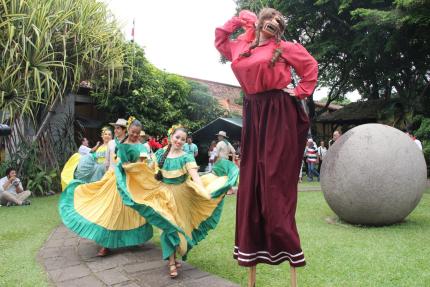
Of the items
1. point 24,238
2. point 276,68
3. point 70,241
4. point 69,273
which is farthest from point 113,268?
point 276,68

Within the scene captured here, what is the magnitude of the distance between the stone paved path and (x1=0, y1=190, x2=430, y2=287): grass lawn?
0.57 ft

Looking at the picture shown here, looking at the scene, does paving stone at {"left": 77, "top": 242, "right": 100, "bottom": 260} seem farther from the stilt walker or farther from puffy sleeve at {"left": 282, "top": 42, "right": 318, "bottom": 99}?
puffy sleeve at {"left": 282, "top": 42, "right": 318, "bottom": 99}

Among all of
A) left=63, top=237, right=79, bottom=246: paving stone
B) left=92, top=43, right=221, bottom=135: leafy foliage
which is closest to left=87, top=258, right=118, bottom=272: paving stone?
left=63, top=237, right=79, bottom=246: paving stone

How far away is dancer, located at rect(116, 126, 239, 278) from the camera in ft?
13.2

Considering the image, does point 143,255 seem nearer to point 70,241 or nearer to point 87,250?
point 87,250

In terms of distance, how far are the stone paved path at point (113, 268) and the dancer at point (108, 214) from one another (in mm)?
218

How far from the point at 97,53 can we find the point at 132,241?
7719 millimetres

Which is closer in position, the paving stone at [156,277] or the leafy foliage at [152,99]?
the paving stone at [156,277]

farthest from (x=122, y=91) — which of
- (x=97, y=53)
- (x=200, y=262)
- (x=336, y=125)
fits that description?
(x=336, y=125)

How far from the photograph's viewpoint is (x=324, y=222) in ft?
21.7

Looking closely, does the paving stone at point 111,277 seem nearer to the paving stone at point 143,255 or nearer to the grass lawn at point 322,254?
the paving stone at point 143,255

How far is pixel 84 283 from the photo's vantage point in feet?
A: 12.9

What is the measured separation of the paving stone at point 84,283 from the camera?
3.87 metres

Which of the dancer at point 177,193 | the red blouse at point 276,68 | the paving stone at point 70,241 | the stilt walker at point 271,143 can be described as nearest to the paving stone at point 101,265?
the dancer at point 177,193
